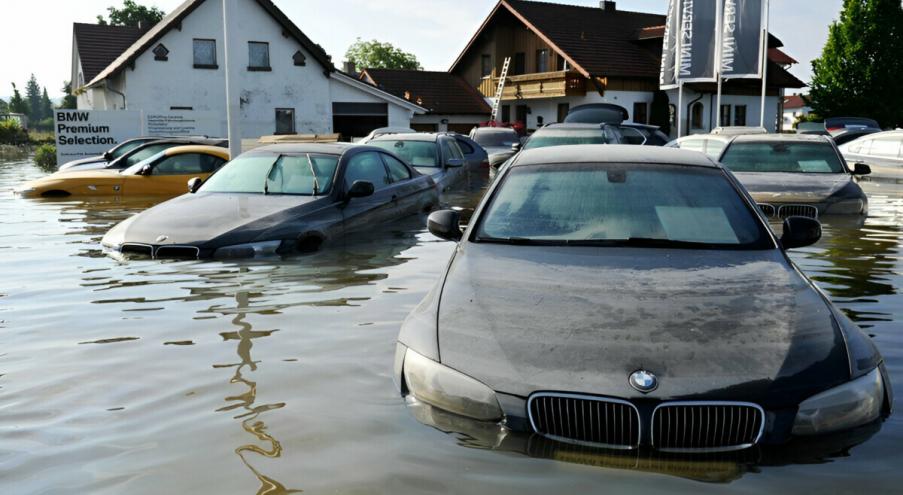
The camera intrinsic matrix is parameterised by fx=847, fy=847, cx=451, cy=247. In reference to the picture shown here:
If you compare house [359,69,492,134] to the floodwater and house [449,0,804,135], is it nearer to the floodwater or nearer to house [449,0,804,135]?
house [449,0,804,135]

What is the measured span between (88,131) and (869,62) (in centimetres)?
4095

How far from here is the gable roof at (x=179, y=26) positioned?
1321 inches

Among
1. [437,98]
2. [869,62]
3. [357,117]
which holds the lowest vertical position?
[357,117]

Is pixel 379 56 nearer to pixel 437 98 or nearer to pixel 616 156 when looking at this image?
pixel 437 98

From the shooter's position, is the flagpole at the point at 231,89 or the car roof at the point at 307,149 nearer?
the car roof at the point at 307,149

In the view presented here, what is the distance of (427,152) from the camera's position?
14078 mm

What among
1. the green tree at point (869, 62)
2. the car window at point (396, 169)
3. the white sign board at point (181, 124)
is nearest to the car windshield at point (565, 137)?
the car window at point (396, 169)

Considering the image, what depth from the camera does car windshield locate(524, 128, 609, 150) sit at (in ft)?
51.0

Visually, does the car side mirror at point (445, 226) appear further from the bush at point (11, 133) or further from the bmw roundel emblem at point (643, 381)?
the bush at point (11, 133)

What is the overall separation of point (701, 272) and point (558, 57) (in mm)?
42456

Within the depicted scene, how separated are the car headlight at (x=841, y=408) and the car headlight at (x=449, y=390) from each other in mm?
1135

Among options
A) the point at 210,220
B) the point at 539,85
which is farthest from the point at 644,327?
the point at 539,85

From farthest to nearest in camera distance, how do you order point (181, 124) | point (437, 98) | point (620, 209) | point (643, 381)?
point (437, 98), point (181, 124), point (620, 209), point (643, 381)

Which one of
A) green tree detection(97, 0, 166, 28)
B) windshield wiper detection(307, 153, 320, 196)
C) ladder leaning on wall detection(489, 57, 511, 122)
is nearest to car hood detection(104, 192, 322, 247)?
windshield wiper detection(307, 153, 320, 196)
